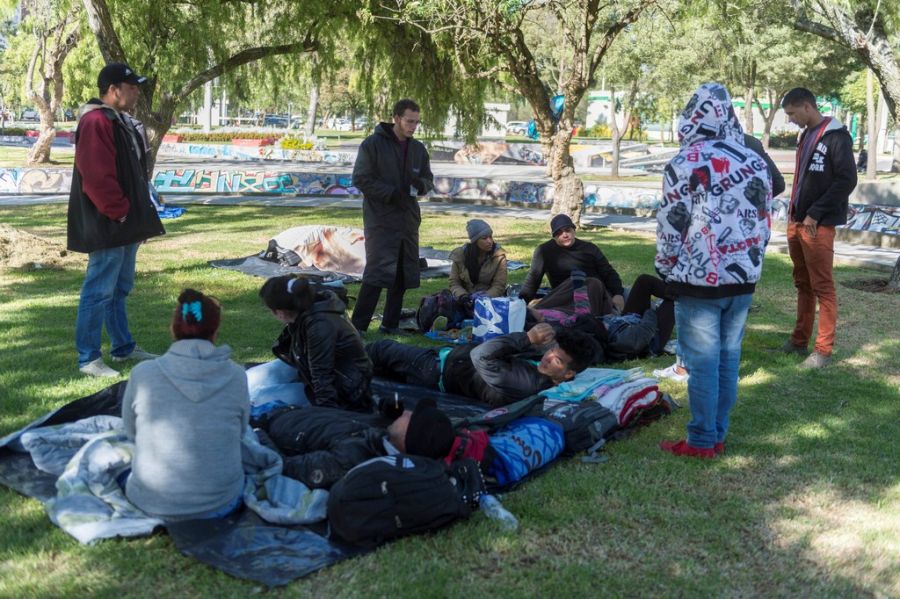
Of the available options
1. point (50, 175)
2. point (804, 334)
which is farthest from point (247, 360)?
point (50, 175)

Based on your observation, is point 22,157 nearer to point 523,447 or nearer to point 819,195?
point 819,195

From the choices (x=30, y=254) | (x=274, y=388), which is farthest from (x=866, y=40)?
(x=30, y=254)

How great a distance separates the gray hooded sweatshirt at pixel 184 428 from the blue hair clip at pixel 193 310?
104 mm

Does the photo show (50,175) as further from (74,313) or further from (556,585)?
(556,585)

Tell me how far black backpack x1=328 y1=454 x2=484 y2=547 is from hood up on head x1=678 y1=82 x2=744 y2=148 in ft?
7.04

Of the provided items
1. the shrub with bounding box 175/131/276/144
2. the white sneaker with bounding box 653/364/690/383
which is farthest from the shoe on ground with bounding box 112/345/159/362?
the shrub with bounding box 175/131/276/144

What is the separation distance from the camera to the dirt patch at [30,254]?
10.7 meters

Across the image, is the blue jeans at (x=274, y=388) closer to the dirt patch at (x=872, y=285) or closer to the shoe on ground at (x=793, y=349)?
the shoe on ground at (x=793, y=349)

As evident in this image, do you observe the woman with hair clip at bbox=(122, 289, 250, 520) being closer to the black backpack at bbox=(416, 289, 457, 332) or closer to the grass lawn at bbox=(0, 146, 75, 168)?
the black backpack at bbox=(416, 289, 457, 332)

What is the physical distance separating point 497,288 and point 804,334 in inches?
102

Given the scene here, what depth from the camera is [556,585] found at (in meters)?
3.60

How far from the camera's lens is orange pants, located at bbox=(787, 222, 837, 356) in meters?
6.88

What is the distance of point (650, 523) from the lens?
422 cm

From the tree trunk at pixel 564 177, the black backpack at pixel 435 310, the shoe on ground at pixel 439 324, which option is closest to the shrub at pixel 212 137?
the tree trunk at pixel 564 177
